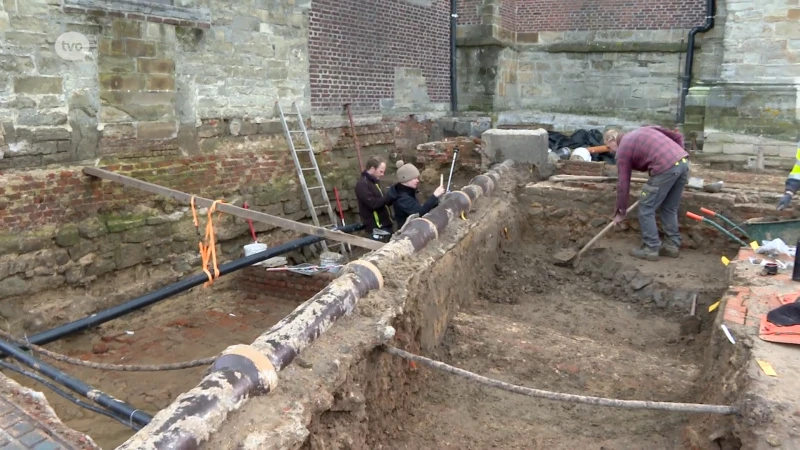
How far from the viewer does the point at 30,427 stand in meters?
2.95

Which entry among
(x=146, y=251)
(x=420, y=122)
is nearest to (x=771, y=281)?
(x=146, y=251)

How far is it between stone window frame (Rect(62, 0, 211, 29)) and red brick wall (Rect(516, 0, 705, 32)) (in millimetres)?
9783

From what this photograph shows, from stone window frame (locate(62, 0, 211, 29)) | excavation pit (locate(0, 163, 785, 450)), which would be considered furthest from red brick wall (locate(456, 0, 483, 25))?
stone window frame (locate(62, 0, 211, 29))

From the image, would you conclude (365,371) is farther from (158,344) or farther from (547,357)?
(158,344)

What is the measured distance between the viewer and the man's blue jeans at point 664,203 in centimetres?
702

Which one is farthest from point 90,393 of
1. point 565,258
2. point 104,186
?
point 565,258

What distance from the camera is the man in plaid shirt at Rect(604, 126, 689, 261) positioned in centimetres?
701

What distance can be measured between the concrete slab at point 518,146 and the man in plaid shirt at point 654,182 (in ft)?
4.76

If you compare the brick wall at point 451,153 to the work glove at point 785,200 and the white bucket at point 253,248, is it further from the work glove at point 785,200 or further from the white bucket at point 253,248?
the work glove at point 785,200

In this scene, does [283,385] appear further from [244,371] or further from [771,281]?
[771,281]

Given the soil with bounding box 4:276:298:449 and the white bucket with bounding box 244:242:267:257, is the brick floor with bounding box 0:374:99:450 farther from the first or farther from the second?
the white bucket with bounding box 244:242:267:257

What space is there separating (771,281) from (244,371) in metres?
4.35

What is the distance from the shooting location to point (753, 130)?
11.3 metres

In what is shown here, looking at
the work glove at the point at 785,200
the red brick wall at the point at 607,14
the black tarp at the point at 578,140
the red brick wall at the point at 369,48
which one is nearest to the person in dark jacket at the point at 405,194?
the red brick wall at the point at 369,48
